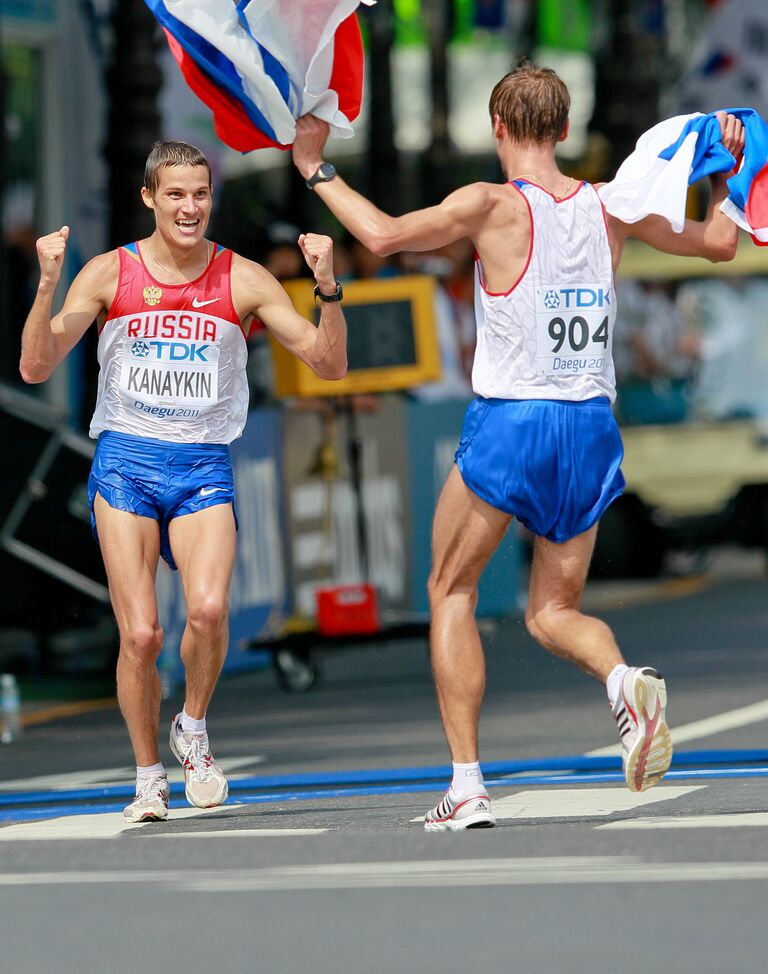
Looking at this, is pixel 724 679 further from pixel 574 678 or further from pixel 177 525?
pixel 177 525

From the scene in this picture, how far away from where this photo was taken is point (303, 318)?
820 cm

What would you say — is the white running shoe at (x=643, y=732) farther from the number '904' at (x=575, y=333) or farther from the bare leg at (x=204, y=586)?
the bare leg at (x=204, y=586)

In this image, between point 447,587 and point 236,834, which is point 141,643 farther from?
point 447,587

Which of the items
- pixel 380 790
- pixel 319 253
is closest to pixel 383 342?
pixel 380 790

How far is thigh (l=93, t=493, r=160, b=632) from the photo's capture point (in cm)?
816

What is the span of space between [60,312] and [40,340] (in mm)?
182

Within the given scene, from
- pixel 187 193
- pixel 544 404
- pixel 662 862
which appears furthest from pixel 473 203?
pixel 662 862

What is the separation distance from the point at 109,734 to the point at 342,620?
2.09 meters

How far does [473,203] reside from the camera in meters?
7.47

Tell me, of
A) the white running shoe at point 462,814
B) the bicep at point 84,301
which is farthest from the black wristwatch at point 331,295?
the white running shoe at point 462,814

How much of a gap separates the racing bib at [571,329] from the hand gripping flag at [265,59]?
100 cm

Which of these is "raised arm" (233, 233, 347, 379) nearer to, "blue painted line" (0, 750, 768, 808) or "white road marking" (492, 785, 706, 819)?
"white road marking" (492, 785, 706, 819)

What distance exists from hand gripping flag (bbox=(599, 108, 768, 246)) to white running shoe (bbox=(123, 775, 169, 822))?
2.26 meters

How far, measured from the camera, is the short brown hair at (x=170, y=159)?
8.27 m
